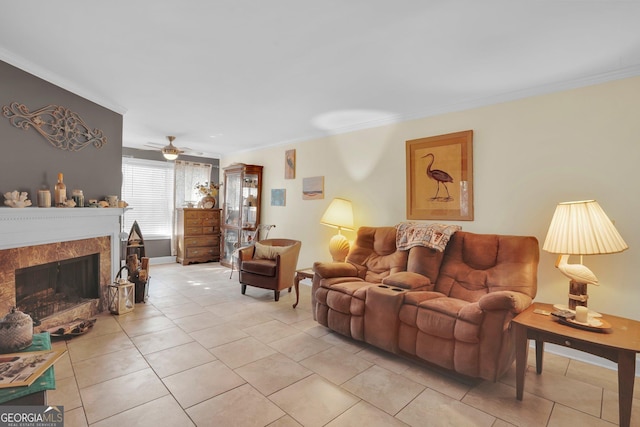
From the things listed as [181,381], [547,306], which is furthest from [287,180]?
[547,306]

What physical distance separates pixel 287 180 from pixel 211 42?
3.22 meters

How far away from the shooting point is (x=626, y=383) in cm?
167

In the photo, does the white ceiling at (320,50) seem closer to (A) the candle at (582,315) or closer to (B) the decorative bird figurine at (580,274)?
(B) the decorative bird figurine at (580,274)

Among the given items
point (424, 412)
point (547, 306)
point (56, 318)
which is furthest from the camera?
point (56, 318)

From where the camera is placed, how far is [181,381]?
86.5 inches

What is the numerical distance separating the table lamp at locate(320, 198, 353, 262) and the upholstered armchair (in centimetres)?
67

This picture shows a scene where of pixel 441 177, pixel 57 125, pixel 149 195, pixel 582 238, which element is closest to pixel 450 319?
pixel 582 238

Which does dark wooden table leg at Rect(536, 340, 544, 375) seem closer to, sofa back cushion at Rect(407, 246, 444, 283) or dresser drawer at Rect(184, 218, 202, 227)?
sofa back cushion at Rect(407, 246, 444, 283)

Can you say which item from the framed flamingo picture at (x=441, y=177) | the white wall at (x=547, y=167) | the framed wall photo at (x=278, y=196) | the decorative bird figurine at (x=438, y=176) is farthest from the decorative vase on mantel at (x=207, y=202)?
the decorative bird figurine at (x=438, y=176)

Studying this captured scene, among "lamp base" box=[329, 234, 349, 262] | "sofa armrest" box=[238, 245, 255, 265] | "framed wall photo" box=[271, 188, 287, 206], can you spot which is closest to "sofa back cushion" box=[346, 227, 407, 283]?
"lamp base" box=[329, 234, 349, 262]

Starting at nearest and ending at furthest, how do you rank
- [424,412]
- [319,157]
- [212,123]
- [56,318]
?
[424,412]
[56,318]
[212,123]
[319,157]

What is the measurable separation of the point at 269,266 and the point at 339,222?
1.11 meters

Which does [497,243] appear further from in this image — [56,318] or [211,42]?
[56,318]

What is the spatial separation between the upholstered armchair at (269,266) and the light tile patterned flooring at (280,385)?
936 millimetres
